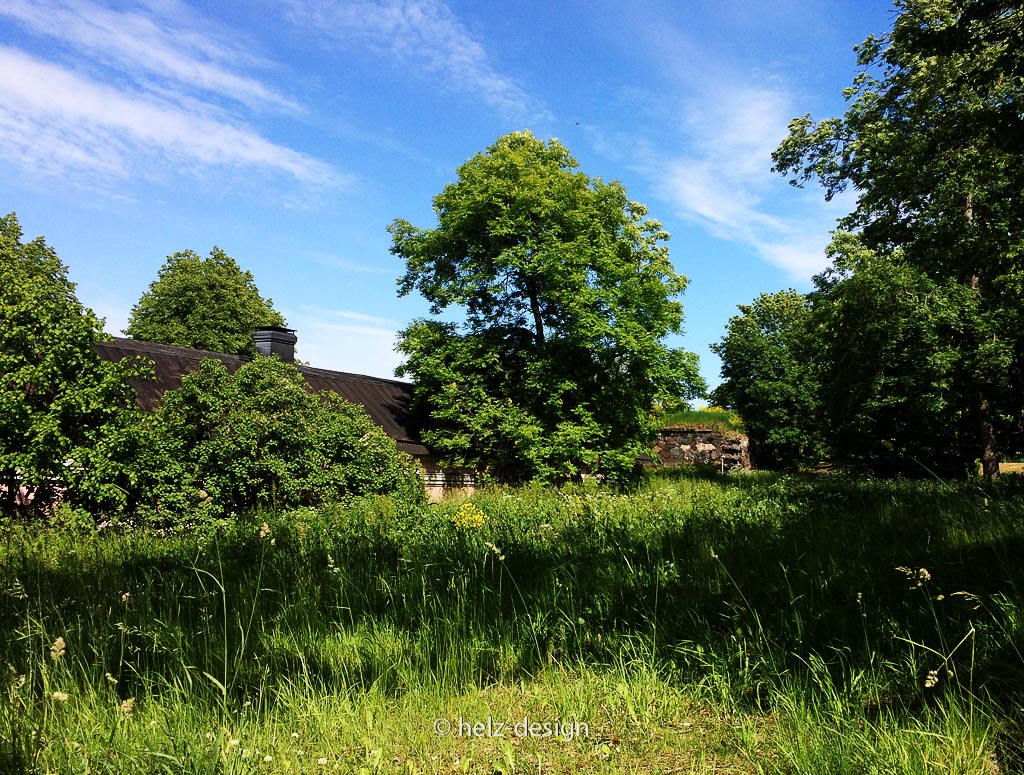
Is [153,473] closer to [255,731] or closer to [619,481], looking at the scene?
[255,731]

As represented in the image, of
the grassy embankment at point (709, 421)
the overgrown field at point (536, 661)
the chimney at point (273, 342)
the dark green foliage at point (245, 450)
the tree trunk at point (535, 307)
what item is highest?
the tree trunk at point (535, 307)

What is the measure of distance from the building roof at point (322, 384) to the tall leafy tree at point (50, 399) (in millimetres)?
5771

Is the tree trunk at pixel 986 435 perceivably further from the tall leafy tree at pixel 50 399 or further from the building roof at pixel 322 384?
the tall leafy tree at pixel 50 399

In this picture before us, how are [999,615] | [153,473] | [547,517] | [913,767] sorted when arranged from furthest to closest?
[153,473], [547,517], [999,615], [913,767]

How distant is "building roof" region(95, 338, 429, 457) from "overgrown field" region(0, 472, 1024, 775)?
11.5 m

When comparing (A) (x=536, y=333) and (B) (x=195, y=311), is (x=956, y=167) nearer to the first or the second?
(A) (x=536, y=333)

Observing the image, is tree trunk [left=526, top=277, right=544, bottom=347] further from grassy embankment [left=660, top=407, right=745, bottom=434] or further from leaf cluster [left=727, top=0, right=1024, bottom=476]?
grassy embankment [left=660, top=407, right=745, bottom=434]

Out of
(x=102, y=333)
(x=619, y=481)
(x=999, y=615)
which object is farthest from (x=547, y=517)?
(x=619, y=481)

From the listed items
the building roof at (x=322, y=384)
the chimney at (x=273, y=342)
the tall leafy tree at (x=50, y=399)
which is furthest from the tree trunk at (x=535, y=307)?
the tall leafy tree at (x=50, y=399)

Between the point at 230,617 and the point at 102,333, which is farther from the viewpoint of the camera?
the point at 102,333

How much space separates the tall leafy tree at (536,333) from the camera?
1989 centimetres

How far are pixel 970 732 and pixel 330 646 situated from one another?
9.42 feet

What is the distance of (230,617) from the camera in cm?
404

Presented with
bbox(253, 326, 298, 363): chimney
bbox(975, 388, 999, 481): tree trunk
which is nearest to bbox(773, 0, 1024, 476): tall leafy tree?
bbox(975, 388, 999, 481): tree trunk
